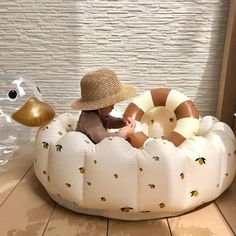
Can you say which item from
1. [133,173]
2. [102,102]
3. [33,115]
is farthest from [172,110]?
[33,115]

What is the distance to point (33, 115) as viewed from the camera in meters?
1.44

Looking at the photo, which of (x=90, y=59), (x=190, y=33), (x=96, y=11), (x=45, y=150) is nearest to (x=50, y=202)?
(x=45, y=150)

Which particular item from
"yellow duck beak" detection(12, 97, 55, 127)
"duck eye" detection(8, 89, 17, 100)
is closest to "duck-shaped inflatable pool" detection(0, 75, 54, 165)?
"duck eye" detection(8, 89, 17, 100)

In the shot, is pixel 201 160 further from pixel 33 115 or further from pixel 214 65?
pixel 214 65

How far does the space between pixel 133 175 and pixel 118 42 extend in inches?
43.0

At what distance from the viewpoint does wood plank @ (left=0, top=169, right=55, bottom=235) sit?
109 cm

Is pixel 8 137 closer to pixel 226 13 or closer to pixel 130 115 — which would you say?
pixel 130 115

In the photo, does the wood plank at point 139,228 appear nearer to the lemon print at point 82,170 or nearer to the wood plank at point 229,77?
the lemon print at point 82,170

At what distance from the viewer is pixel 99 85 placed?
4.14ft

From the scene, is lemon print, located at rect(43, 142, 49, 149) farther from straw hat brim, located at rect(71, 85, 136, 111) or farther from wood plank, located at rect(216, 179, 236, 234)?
wood plank, located at rect(216, 179, 236, 234)

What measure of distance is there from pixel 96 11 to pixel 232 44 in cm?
87

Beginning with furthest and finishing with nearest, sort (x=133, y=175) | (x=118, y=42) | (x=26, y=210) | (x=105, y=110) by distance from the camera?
(x=118, y=42) < (x=105, y=110) < (x=26, y=210) < (x=133, y=175)

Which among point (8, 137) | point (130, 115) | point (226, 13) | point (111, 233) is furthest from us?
point (226, 13)

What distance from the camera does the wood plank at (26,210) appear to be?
3.59 ft
